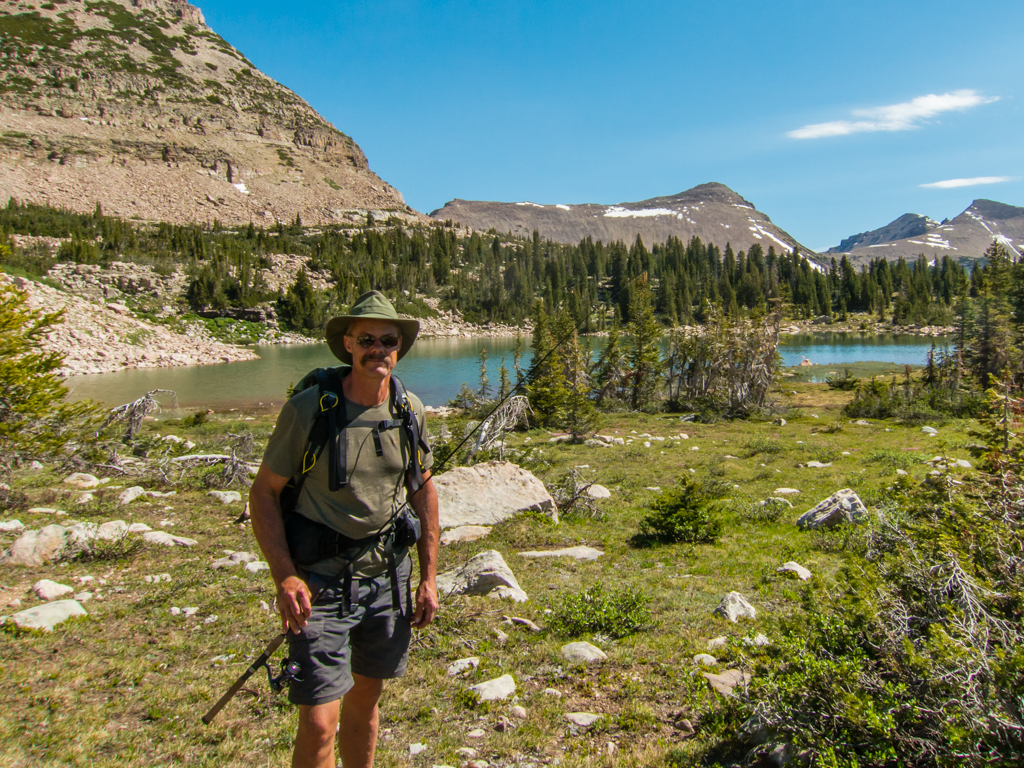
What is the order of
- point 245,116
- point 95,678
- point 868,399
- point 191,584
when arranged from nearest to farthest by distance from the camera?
point 95,678 < point 191,584 < point 868,399 < point 245,116

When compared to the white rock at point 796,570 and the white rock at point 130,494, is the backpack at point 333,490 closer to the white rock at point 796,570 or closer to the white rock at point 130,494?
the white rock at point 796,570

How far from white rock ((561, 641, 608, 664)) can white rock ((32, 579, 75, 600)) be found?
5.19 m

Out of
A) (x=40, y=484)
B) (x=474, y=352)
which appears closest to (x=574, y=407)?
(x=40, y=484)

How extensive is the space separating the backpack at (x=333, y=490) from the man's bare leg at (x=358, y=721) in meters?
0.44

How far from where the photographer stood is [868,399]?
1166 inches

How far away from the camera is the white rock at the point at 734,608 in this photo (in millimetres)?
5855

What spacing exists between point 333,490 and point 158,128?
187 m

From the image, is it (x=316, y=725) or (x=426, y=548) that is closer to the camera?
(x=316, y=725)

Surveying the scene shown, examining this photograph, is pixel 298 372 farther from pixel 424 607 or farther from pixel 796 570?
pixel 424 607

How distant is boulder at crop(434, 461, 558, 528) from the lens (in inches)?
408

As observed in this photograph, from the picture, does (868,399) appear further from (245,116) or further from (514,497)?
(245,116)

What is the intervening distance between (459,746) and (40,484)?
10.5m

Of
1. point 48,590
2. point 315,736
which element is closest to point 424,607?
point 315,736

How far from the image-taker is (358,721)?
301cm
